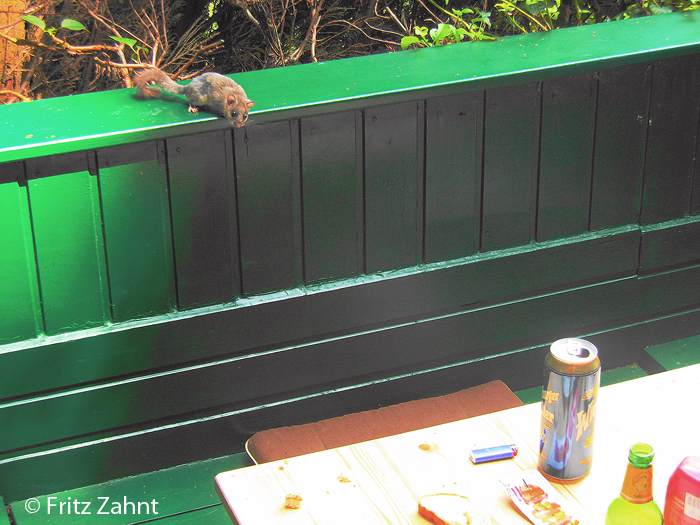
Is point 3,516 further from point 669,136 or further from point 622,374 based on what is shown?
point 669,136

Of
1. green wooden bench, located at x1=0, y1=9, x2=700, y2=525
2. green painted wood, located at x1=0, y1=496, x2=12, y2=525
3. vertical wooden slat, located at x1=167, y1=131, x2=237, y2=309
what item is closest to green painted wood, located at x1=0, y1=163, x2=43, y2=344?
green wooden bench, located at x1=0, y1=9, x2=700, y2=525

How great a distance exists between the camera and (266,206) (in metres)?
2.74

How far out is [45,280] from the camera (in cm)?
255

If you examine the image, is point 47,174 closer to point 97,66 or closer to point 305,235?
point 305,235

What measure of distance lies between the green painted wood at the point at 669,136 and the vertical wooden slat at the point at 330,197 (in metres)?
1.29

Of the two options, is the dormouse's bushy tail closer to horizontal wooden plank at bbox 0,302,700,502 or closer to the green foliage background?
the green foliage background

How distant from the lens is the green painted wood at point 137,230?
2.51m

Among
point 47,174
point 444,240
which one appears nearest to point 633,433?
point 444,240

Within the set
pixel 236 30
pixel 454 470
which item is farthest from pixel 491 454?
pixel 236 30

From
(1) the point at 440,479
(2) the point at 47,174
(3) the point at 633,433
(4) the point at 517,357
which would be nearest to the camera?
(1) the point at 440,479

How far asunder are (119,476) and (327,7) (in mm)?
2944

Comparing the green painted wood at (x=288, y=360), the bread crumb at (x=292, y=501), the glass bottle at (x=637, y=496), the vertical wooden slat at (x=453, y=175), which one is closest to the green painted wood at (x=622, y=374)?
the green painted wood at (x=288, y=360)

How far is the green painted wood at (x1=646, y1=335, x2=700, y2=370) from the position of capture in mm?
3461

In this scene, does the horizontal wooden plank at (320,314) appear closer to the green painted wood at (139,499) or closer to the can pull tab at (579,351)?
the green painted wood at (139,499)
